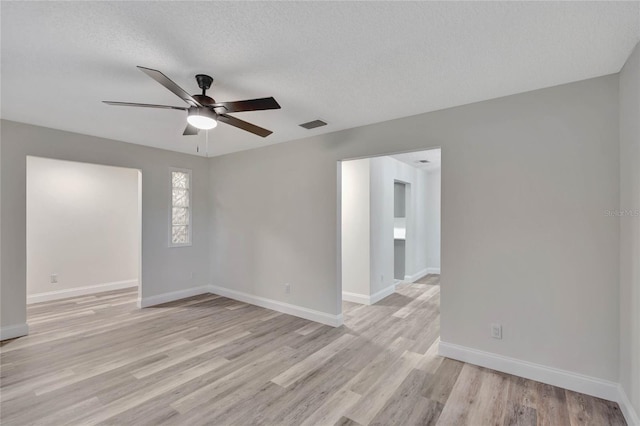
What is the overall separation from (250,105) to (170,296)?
13.4 ft

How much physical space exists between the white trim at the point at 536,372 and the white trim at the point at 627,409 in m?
0.05

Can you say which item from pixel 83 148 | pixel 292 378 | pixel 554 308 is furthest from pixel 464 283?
pixel 83 148

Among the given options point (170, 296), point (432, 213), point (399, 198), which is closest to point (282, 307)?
point (170, 296)

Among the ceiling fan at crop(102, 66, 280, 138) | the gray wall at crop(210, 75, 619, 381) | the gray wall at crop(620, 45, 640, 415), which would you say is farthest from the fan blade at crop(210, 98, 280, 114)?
the gray wall at crop(620, 45, 640, 415)

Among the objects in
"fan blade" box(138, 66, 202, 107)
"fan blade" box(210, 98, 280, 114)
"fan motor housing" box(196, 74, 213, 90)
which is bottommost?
"fan blade" box(210, 98, 280, 114)

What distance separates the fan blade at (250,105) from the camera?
2.10m

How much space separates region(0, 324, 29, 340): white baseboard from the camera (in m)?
3.34

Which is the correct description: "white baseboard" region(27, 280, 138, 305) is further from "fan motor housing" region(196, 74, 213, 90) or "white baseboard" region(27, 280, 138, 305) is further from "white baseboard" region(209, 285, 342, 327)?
"fan motor housing" region(196, 74, 213, 90)

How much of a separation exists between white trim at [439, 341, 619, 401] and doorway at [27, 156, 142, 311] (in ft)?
15.2

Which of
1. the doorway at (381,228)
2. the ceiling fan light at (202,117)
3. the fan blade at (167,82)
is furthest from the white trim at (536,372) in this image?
the fan blade at (167,82)

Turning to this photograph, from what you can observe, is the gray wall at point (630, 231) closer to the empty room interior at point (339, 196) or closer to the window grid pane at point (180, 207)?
the empty room interior at point (339, 196)

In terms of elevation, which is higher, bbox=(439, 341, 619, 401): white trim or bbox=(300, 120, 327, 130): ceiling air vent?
bbox=(300, 120, 327, 130): ceiling air vent

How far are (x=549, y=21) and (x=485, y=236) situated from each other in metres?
1.76

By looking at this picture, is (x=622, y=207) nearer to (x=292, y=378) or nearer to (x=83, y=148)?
(x=292, y=378)
